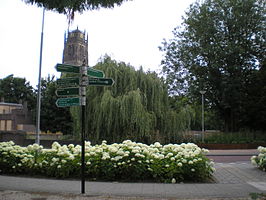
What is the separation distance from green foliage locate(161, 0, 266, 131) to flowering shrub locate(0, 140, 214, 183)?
2249 cm

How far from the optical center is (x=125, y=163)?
900 centimetres

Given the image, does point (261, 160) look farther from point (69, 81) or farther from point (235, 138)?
point (235, 138)

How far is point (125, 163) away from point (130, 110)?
1045 centimetres

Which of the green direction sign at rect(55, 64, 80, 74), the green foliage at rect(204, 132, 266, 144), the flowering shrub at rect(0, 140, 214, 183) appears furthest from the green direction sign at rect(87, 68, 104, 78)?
the green foliage at rect(204, 132, 266, 144)

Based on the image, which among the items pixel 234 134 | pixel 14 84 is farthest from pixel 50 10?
pixel 14 84

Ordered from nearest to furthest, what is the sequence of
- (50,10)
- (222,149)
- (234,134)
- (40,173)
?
1. (50,10)
2. (40,173)
3. (222,149)
4. (234,134)

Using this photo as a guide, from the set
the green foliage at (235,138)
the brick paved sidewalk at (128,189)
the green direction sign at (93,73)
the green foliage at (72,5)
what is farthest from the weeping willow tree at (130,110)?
the green foliage at (72,5)

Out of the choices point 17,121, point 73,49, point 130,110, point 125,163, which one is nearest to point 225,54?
point 130,110

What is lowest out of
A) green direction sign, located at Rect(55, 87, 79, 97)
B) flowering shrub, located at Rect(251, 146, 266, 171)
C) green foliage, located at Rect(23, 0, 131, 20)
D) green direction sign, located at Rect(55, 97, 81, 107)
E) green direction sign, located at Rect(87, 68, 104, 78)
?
flowering shrub, located at Rect(251, 146, 266, 171)

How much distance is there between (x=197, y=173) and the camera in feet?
29.6

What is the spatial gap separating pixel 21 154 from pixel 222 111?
2838cm

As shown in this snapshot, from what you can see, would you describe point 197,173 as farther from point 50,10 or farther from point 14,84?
point 14,84

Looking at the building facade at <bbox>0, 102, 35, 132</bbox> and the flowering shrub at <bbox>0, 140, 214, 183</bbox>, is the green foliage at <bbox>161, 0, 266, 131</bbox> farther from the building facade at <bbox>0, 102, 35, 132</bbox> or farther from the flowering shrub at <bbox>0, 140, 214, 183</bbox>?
the building facade at <bbox>0, 102, 35, 132</bbox>

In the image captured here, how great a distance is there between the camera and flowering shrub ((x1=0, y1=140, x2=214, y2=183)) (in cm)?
898
